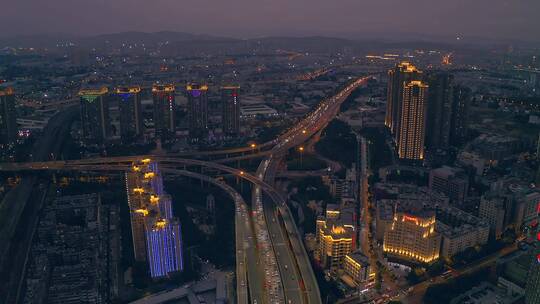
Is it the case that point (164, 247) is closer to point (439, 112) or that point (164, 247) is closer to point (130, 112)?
point (130, 112)

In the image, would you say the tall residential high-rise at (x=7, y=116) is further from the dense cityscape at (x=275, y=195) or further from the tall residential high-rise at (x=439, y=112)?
the tall residential high-rise at (x=439, y=112)

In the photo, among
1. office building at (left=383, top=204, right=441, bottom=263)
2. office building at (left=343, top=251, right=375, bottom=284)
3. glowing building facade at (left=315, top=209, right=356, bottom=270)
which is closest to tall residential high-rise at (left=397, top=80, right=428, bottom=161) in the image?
office building at (left=383, top=204, right=441, bottom=263)

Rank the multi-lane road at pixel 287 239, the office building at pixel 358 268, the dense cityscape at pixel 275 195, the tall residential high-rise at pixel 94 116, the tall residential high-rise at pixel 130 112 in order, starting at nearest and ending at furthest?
1. the multi-lane road at pixel 287 239
2. the office building at pixel 358 268
3. the dense cityscape at pixel 275 195
4. the tall residential high-rise at pixel 94 116
5. the tall residential high-rise at pixel 130 112

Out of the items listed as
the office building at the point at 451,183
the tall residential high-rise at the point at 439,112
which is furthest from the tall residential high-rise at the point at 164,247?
the tall residential high-rise at the point at 439,112

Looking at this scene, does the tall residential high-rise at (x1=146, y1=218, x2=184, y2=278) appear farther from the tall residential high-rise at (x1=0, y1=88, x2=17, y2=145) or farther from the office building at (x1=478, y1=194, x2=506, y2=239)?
the tall residential high-rise at (x1=0, y1=88, x2=17, y2=145)

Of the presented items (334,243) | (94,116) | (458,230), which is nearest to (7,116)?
(94,116)

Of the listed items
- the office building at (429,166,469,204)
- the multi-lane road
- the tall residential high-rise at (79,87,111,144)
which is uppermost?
the tall residential high-rise at (79,87,111,144)
